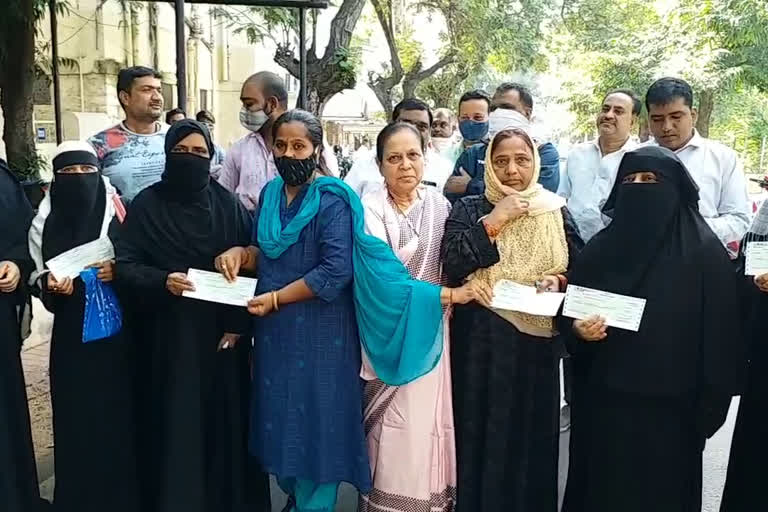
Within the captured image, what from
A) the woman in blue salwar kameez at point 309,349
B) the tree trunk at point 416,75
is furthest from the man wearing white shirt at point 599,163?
the tree trunk at point 416,75

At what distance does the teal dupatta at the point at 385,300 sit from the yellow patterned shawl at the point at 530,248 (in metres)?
0.27

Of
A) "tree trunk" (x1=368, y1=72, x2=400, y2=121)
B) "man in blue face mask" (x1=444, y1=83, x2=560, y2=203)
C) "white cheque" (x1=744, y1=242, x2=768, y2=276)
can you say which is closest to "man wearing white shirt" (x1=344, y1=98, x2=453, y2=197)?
"man in blue face mask" (x1=444, y1=83, x2=560, y2=203)

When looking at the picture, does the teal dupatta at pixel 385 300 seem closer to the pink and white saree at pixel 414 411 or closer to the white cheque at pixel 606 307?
the pink and white saree at pixel 414 411

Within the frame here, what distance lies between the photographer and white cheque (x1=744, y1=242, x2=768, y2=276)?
247cm

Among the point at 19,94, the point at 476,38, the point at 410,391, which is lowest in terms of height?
the point at 410,391

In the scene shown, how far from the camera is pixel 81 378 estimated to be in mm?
2793

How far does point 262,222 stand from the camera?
2.79m

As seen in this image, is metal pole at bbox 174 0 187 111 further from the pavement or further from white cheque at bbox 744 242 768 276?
white cheque at bbox 744 242 768 276

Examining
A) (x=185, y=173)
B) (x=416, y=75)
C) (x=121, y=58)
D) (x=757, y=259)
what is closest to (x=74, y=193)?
(x=185, y=173)

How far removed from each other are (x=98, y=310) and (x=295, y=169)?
3.12 ft

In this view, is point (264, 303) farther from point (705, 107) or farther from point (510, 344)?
point (705, 107)

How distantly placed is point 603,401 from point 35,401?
12.2 feet

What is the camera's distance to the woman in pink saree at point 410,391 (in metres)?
2.76

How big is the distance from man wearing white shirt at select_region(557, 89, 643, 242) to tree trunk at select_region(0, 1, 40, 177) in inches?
226
